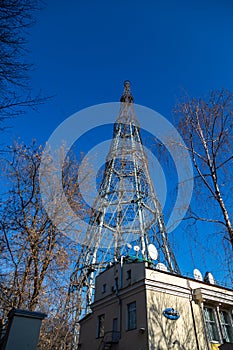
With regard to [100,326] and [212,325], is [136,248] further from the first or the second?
[212,325]

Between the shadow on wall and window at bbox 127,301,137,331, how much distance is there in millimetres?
1126

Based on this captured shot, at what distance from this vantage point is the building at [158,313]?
11.4 meters

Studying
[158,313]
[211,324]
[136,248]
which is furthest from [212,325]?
[136,248]

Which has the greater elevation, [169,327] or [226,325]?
[226,325]

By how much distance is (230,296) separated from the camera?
47.2 feet

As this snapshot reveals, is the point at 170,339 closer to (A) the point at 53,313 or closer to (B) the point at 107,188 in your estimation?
(A) the point at 53,313

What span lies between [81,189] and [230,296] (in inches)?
444

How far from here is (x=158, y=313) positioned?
1168 cm

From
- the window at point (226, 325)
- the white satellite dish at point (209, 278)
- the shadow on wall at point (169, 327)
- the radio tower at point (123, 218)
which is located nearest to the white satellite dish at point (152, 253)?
the radio tower at point (123, 218)

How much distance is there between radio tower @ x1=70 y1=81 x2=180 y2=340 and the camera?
56.6 ft

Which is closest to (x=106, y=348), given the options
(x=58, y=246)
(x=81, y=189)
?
(x=58, y=246)

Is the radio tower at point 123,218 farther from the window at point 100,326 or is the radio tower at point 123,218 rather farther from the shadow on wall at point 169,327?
the shadow on wall at point 169,327

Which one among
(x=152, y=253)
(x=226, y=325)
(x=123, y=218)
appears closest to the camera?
(x=226, y=325)

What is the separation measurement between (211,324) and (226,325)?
1.12 metres
